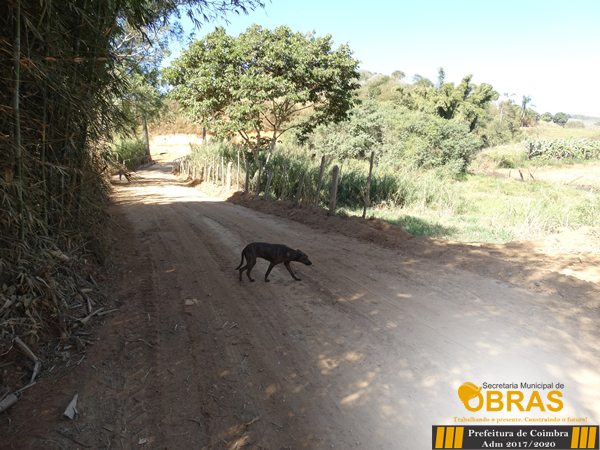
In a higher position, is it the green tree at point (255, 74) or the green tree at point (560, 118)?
the green tree at point (560, 118)

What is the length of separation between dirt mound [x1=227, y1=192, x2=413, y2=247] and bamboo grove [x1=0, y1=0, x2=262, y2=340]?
5402mm

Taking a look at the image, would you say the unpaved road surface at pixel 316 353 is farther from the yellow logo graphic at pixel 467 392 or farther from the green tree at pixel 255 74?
the green tree at pixel 255 74

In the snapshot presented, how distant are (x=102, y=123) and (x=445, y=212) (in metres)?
11.3

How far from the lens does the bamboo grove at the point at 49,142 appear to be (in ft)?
10.5

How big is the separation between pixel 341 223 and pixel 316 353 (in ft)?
19.5

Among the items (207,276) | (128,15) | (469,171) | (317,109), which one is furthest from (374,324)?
(469,171)

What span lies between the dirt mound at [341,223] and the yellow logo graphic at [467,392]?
4.60 m

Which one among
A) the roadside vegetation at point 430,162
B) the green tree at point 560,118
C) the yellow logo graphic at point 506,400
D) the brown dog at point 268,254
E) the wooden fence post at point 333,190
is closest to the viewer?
the yellow logo graphic at point 506,400

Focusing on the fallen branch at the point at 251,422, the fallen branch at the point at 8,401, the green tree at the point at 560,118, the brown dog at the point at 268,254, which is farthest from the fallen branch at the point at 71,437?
the green tree at the point at 560,118

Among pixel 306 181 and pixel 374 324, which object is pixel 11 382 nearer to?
pixel 374 324

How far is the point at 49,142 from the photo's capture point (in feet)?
12.4

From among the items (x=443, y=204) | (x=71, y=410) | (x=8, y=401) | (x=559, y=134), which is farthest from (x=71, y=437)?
(x=559, y=134)

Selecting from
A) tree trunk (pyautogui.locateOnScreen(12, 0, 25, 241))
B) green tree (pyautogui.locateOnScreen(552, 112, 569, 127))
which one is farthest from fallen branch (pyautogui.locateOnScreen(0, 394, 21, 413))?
green tree (pyautogui.locateOnScreen(552, 112, 569, 127))

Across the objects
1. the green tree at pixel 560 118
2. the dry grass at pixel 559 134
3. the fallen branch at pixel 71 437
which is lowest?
the fallen branch at pixel 71 437
